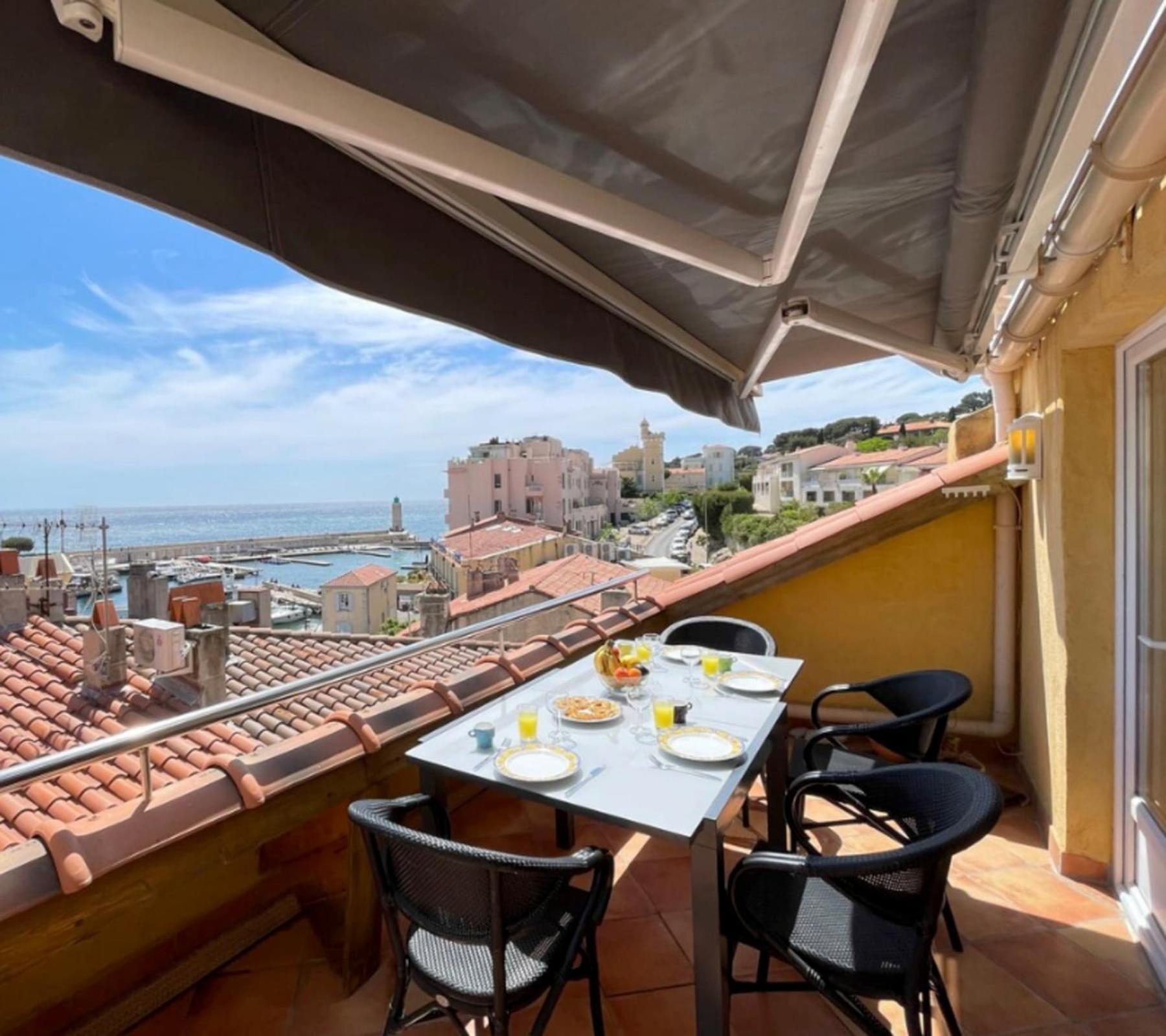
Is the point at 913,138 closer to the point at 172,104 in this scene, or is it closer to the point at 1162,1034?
the point at 172,104

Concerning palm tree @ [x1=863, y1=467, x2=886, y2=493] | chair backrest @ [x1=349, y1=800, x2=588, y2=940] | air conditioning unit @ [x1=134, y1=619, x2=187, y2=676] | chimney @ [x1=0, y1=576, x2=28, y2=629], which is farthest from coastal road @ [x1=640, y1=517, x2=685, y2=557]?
chair backrest @ [x1=349, y1=800, x2=588, y2=940]

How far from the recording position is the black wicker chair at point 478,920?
136cm

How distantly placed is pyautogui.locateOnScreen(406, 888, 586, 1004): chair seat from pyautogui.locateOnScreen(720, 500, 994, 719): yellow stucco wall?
279cm

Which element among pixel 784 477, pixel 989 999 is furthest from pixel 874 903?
pixel 784 477

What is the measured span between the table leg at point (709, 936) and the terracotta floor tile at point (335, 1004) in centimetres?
97

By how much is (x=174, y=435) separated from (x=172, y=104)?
37868 millimetres

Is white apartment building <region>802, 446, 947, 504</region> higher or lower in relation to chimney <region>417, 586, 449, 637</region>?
higher

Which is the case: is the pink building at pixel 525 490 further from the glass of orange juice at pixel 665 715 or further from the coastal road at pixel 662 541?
the glass of orange juice at pixel 665 715

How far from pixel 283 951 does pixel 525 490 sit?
17005 mm

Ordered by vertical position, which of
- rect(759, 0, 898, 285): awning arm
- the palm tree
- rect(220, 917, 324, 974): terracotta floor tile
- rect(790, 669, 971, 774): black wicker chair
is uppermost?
rect(759, 0, 898, 285): awning arm

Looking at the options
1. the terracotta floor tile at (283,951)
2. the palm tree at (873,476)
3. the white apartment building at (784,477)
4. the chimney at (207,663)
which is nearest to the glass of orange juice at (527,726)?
the terracotta floor tile at (283,951)

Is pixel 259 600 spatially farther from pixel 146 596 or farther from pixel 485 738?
pixel 485 738

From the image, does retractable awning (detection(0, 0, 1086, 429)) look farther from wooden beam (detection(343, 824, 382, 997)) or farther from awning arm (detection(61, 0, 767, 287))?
wooden beam (detection(343, 824, 382, 997))

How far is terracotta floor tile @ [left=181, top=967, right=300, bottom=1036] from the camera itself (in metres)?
1.80
